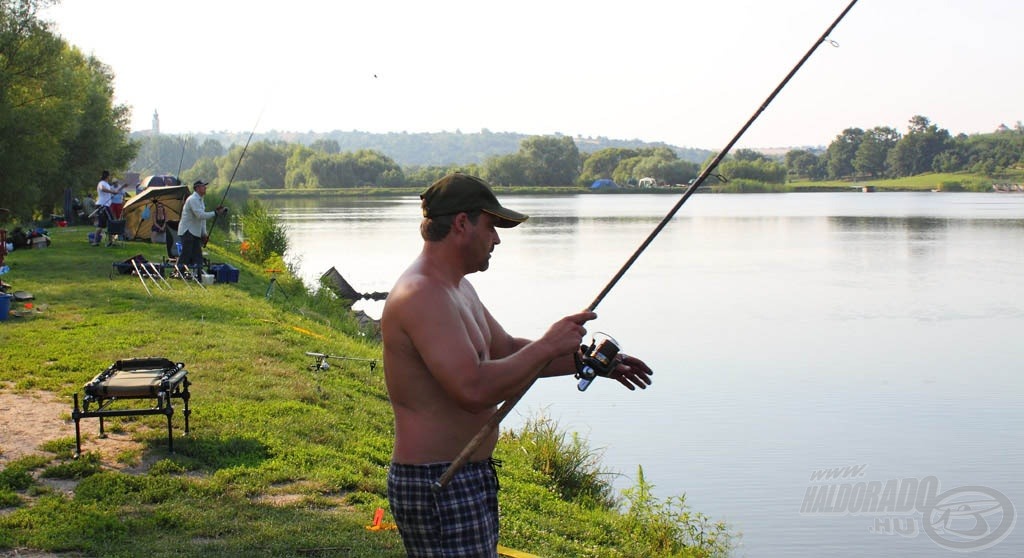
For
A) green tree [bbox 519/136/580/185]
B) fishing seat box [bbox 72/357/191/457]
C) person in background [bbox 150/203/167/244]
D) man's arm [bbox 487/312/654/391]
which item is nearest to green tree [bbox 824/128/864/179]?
green tree [bbox 519/136/580/185]

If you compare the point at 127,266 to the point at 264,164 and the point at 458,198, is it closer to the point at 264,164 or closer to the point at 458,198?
the point at 458,198

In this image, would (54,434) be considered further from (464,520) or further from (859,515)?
(859,515)

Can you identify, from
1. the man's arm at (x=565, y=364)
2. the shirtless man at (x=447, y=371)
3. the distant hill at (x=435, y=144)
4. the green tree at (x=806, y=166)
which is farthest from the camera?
the distant hill at (x=435, y=144)

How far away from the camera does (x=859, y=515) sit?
31.0 feet

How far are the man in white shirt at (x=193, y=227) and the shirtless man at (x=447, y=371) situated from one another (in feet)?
45.4

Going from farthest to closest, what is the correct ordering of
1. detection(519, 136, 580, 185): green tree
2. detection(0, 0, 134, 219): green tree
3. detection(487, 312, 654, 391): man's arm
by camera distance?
detection(519, 136, 580, 185): green tree → detection(0, 0, 134, 219): green tree → detection(487, 312, 654, 391): man's arm

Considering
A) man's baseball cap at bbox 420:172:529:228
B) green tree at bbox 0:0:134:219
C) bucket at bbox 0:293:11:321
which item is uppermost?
green tree at bbox 0:0:134:219

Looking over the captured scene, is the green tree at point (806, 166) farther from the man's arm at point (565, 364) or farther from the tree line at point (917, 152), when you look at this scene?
the man's arm at point (565, 364)

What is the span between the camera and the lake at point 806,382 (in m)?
9.52

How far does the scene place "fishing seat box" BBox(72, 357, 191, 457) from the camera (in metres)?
6.50

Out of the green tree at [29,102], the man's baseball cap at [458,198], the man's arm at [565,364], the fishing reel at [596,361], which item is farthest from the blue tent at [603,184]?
the man's baseball cap at [458,198]

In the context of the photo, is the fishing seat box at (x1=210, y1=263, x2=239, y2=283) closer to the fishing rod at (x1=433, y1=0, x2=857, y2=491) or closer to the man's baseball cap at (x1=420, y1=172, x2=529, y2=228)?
the fishing rod at (x1=433, y1=0, x2=857, y2=491)

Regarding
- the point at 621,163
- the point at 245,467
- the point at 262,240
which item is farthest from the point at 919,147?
the point at 245,467

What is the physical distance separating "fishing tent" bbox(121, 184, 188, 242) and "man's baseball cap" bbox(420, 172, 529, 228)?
19.0m
